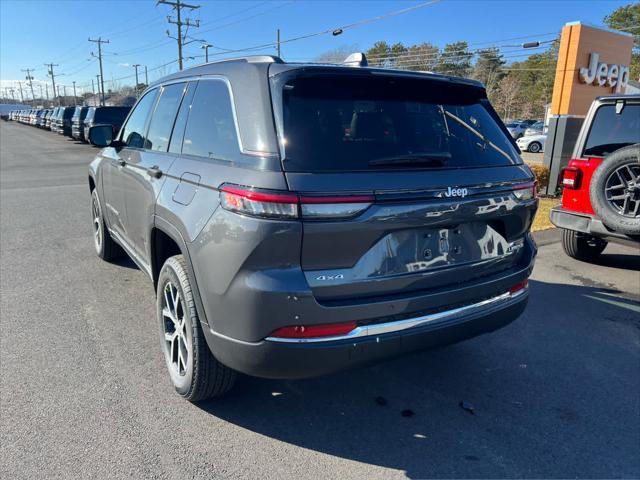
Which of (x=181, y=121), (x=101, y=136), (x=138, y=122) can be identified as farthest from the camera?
(x=101, y=136)

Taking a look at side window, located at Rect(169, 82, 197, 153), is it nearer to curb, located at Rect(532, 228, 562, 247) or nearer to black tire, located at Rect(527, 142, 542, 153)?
curb, located at Rect(532, 228, 562, 247)

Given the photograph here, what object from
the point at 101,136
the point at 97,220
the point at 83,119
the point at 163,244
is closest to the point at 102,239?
the point at 97,220

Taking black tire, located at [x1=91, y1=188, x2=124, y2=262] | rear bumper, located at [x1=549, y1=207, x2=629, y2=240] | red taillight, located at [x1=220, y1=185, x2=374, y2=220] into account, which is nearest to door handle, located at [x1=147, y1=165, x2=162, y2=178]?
red taillight, located at [x1=220, y1=185, x2=374, y2=220]

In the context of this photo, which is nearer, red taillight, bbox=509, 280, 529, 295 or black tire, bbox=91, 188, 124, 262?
red taillight, bbox=509, 280, 529, 295

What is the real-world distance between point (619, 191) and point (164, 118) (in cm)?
429

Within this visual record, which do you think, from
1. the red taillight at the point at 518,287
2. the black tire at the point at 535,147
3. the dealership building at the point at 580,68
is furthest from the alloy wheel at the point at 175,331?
the black tire at the point at 535,147

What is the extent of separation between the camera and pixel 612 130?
17.6 ft

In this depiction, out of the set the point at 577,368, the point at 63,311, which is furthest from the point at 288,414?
the point at 63,311

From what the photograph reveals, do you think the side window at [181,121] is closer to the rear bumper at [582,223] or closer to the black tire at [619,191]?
the black tire at [619,191]

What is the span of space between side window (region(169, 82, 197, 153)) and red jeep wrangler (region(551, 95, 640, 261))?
399 cm

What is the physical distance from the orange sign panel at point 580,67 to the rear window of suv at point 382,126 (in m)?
11.9

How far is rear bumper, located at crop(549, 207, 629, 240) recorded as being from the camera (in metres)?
5.04

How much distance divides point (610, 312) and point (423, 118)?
3155 mm

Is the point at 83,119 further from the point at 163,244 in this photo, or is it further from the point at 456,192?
the point at 456,192
